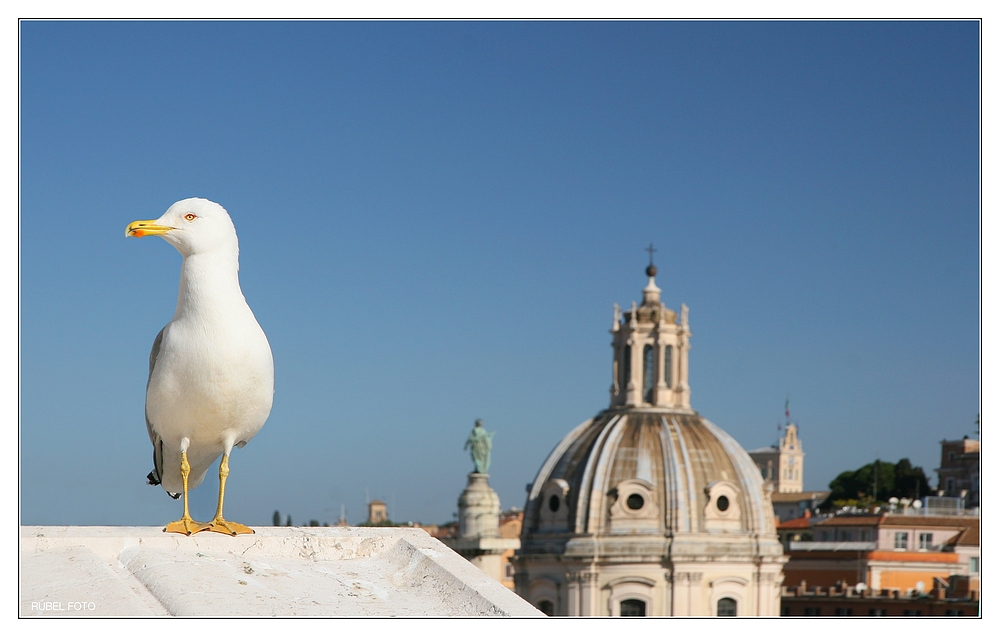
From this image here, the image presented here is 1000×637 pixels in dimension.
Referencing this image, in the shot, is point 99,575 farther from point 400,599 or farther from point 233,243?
point 233,243

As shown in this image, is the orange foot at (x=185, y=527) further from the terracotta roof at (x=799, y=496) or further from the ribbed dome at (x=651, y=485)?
the terracotta roof at (x=799, y=496)

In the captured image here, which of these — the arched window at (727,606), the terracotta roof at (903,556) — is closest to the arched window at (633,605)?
the arched window at (727,606)


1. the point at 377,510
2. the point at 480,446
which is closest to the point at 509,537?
the point at 480,446

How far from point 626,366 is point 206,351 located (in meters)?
44.3

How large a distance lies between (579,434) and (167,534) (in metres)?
43.7

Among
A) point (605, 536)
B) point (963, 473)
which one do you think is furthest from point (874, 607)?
point (963, 473)

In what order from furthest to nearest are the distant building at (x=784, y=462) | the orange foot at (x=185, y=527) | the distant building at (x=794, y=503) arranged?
the distant building at (x=784, y=462) → the distant building at (x=794, y=503) → the orange foot at (x=185, y=527)

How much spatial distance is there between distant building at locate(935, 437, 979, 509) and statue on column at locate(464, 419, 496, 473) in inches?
684

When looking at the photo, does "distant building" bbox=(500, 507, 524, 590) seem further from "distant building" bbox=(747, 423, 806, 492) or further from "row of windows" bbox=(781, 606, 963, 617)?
"distant building" bbox=(747, 423, 806, 492)

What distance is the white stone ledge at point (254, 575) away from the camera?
465 cm

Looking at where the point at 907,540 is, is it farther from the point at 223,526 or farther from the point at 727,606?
the point at 223,526

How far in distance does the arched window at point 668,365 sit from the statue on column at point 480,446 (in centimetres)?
854

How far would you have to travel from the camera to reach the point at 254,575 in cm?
514

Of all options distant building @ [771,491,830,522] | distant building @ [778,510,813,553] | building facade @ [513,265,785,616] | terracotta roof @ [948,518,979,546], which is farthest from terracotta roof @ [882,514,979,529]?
distant building @ [771,491,830,522]
